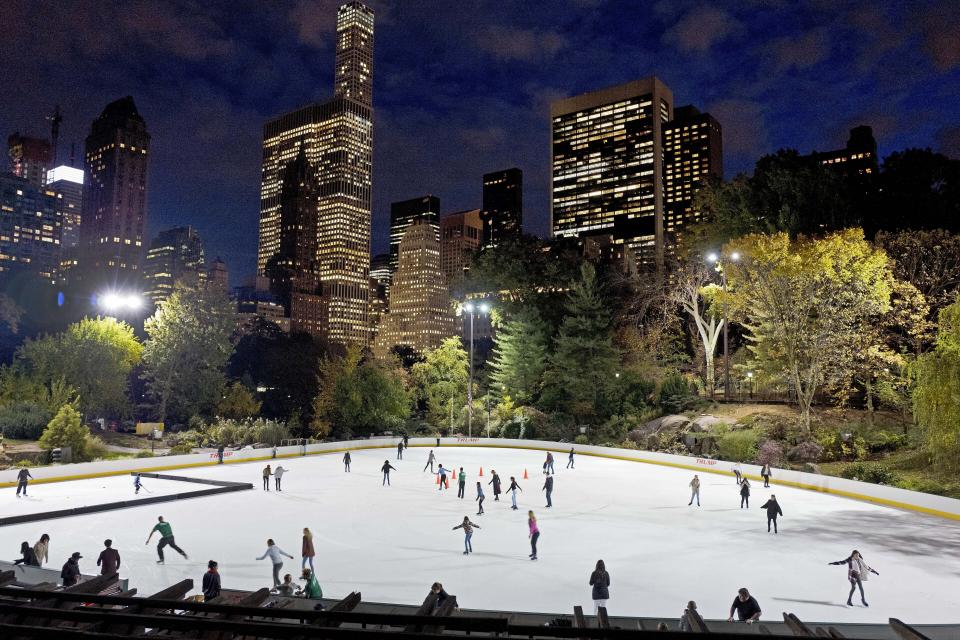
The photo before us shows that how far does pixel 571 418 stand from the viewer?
50.3m

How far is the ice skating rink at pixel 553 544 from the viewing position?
1234 cm

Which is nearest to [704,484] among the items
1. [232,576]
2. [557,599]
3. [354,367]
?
[557,599]

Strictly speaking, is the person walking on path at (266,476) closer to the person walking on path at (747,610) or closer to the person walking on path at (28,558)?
the person walking on path at (28,558)

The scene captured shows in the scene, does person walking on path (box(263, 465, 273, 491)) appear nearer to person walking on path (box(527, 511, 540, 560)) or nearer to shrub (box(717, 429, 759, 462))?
person walking on path (box(527, 511, 540, 560))

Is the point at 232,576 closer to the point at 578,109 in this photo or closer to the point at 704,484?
the point at 704,484

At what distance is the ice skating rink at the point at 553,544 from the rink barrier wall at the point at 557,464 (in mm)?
810

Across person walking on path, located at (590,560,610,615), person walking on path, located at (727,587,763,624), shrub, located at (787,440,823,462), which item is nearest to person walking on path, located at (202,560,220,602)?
person walking on path, located at (590,560,610,615)

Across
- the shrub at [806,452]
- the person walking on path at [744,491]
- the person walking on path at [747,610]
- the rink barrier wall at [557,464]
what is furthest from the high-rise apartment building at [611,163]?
the person walking on path at [747,610]

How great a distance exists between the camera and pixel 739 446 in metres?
33.3

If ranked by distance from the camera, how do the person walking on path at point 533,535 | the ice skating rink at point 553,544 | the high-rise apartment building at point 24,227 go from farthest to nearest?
the high-rise apartment building at point 24,227 → the person walking on path at point 533,535 → the ice skating rink at point 553,544

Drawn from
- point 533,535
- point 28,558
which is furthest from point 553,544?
point 28,558

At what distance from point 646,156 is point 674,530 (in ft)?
522

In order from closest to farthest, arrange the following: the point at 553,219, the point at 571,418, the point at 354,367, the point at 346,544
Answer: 1. the point at 346,544
2. the point at 571,418
3. the point at 354,367
4. the point at 553,219

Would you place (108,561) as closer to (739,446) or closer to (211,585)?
(211,585)
